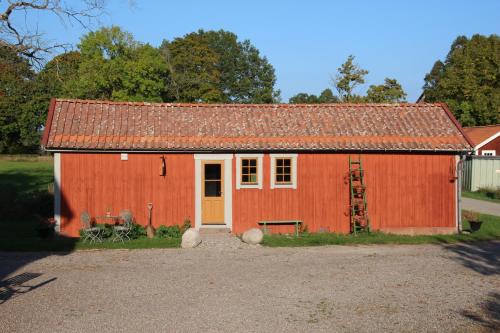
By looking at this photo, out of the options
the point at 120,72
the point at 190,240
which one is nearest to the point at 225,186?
the point at 190,240

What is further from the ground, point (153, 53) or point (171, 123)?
point (153, 53)

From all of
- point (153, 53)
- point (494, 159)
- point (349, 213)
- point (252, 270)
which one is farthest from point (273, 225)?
point (153, 53)

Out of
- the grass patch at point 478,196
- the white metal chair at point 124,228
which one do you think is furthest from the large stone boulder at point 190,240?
the grass patch at point 478,196

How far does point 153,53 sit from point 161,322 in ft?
151

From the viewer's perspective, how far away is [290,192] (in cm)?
1877

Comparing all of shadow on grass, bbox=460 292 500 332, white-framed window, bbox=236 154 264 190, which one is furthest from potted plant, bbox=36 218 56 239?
shadow on grass, bbox=460 292 500 332

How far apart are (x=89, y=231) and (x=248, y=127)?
6.24 metres

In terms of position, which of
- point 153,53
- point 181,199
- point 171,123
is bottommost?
point 181,199

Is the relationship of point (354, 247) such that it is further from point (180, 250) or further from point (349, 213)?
point (180, 250)

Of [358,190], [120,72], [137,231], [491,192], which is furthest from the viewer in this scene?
[120,72]

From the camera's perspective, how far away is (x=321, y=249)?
635 inches

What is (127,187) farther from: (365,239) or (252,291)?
(252,291)

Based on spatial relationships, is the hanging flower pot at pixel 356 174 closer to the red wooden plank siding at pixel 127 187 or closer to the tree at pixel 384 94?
the red wooden plank siding at pixel 127 187

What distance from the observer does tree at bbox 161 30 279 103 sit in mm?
54281
